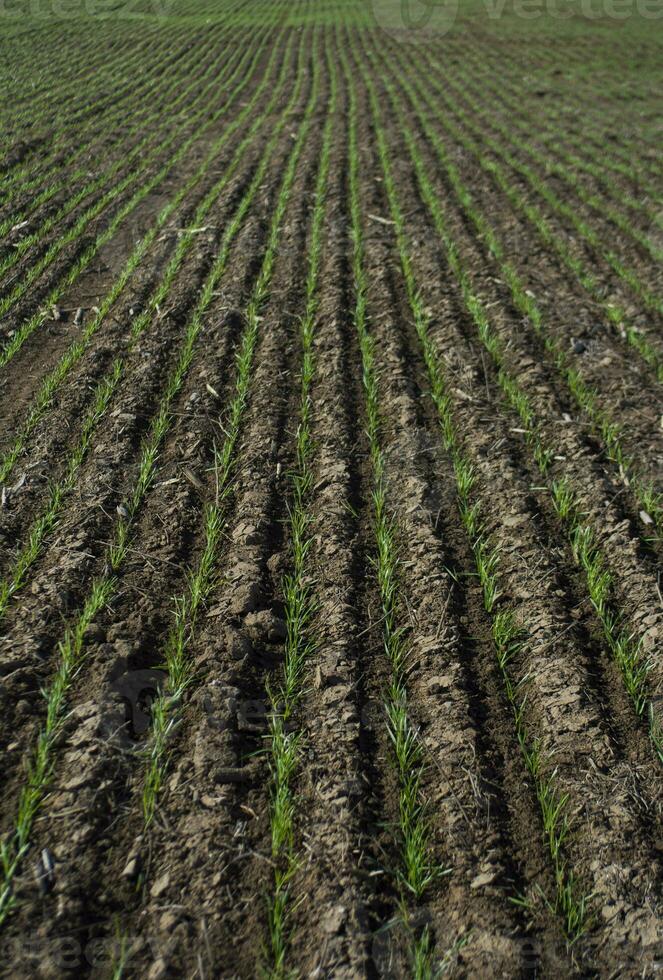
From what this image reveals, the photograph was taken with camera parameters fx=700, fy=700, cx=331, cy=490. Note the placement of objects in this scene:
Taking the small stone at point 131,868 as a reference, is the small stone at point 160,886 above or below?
below

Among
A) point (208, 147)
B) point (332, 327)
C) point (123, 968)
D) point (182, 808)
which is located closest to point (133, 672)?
point (182, 808)

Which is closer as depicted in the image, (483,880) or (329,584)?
(483,880)

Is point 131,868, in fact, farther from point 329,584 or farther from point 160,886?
point 329,584

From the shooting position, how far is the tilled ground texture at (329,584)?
2404mm

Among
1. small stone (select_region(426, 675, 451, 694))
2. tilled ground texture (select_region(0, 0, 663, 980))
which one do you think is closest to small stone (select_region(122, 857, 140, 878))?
tilled ground texture (select_region(0, 0, 663, 980))

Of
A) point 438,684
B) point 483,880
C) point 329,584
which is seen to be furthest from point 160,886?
point 329,584

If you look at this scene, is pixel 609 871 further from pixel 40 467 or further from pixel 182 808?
pixel 40 467

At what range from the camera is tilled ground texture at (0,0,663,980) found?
240cm

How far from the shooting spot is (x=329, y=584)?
11.9 feet

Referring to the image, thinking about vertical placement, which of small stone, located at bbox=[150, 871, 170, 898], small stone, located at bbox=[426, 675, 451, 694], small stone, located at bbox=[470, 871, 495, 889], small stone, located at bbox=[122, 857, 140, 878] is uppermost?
small stone, located at bbox=[122, 857, 140, 878]

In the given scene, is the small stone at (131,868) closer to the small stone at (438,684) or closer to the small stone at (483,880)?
the small stone at (483,880)

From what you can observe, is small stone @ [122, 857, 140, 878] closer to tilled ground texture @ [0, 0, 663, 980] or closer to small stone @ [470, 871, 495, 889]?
tilled ground texture @ [0, 0, 663, 980]

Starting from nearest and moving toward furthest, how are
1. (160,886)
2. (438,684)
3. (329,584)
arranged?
1. (160,886)
2. (438,684)
3. (329,584)

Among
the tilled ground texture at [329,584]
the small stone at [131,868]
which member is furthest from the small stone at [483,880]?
the small stone at [131,868]
